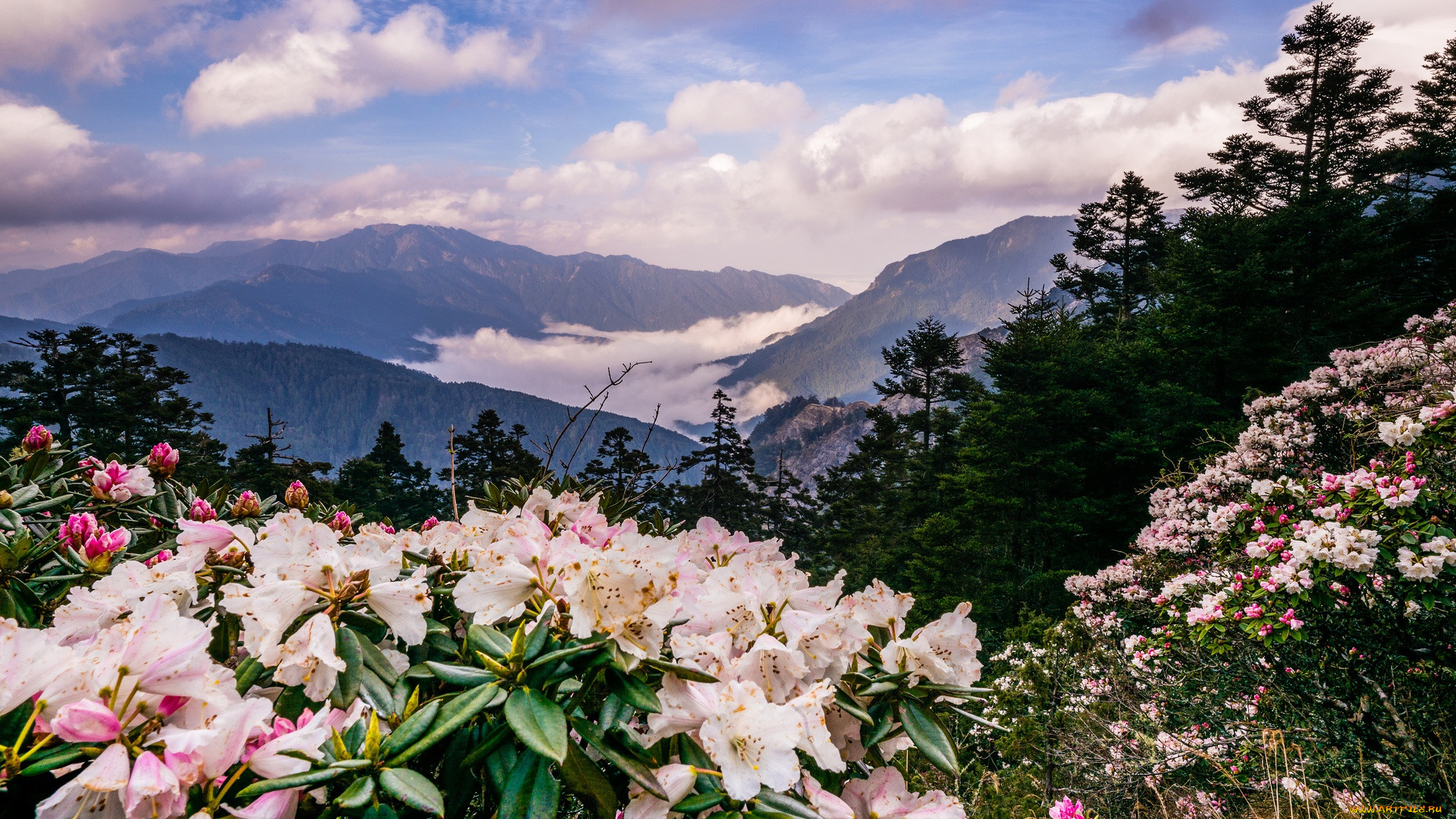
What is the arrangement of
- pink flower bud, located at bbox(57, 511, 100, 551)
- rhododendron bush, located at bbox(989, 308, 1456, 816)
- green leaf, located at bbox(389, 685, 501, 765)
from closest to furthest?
green leaf, located at bbox(389, 685, 501, 765), pink flower bud, located at bbox(57, 511, 100, 551), rhododendron bush, located at bbox(989, 308, 1456, 816)

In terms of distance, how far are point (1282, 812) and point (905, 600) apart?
379cm

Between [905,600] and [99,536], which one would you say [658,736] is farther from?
[99,536]

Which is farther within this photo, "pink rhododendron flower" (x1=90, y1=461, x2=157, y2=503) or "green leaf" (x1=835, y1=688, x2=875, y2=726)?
"pink rhododendron flower" (x1=90, y1=461, x2=157, y2=503)

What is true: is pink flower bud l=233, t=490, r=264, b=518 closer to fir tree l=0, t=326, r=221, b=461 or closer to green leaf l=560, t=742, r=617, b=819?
green leaf l=560, t=742, r=617, b=819

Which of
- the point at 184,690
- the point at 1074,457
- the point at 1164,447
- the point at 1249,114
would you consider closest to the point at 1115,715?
the point at 184,690

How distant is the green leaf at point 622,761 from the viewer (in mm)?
710

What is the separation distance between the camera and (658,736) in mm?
798

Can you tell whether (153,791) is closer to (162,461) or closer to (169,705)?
(169,705)

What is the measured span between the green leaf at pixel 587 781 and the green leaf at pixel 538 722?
0.18ft

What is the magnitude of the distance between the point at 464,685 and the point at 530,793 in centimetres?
16

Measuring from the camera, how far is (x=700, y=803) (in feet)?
2.38

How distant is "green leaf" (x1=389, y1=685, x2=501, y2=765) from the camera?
2.22 feet

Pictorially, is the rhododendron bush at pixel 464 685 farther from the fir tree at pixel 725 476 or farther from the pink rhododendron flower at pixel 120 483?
the fir tree at pixel 725 476

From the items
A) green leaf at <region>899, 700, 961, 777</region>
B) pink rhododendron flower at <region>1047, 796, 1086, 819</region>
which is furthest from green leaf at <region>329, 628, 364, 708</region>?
pink rhododendron flower at <region>1047, 796, 1086, 819</region>
